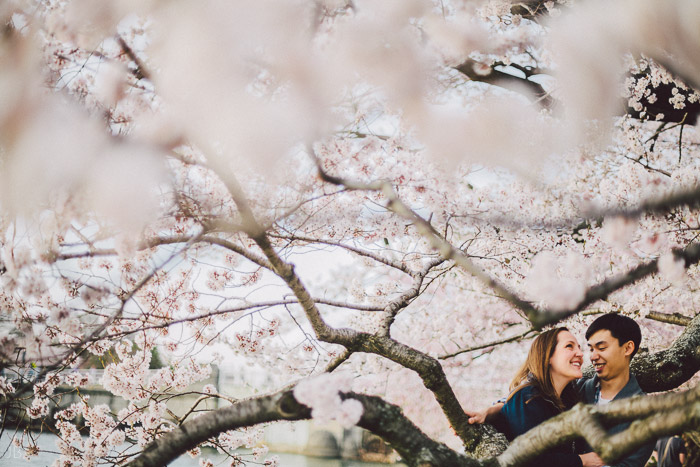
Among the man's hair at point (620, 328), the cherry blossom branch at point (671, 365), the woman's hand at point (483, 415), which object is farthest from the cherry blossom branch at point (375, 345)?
the cherry blossom branch at point (671, 365)

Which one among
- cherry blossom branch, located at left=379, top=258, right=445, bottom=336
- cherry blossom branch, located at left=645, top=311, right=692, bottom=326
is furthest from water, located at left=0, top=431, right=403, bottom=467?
cherry blossom branch, located at left=645, top=311, right=692, bottom=326

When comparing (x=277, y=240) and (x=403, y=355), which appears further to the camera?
(x=277, y=240)

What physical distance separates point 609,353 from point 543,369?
0.44m

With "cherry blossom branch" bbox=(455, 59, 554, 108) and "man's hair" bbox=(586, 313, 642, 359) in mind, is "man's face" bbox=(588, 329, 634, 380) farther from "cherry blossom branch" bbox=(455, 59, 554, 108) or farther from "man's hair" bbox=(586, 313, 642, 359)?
"cherry blossom branch" bbox=(455, 59, 554, 108)

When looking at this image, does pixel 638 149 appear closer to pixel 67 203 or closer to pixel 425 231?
pixel 425 231

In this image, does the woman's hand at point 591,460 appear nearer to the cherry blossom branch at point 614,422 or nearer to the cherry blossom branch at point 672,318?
the cherry blossom branch at point 614,422

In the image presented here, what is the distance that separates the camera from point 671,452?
7.71 feet

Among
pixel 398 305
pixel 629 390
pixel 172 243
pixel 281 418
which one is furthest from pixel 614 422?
pixel 172 243

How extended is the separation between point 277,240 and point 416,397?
Answer: 232 inches

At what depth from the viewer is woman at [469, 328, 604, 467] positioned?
2230mm

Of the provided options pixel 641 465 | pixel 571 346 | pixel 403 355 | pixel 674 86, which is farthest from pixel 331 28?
pixel 674 86

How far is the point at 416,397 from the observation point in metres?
8.37

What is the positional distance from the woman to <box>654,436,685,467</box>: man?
0.50 m

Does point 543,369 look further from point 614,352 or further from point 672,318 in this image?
point 672,318
